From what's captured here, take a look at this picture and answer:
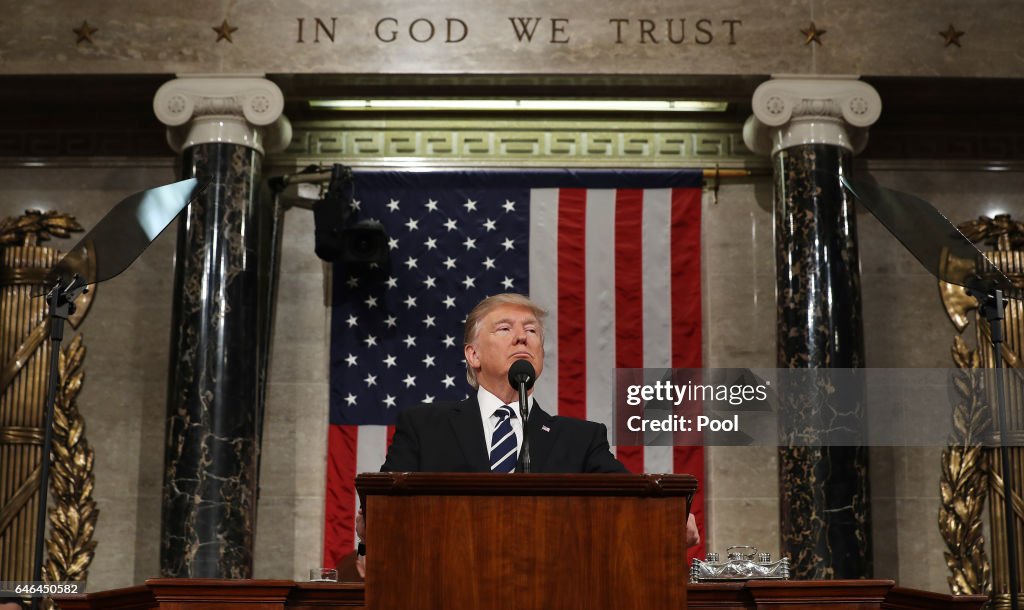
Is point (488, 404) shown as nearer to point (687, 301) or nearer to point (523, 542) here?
point (523, 542)

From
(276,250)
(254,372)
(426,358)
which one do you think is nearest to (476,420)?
(254,372)

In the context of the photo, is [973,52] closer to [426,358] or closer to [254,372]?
[426,358]

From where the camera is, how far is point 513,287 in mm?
9273

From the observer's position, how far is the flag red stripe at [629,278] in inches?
360

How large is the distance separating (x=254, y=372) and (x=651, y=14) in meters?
3.64

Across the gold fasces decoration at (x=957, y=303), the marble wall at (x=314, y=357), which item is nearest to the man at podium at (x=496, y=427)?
the marble wall at (x=314, y=357)

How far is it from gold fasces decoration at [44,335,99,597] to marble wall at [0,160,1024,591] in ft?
0.30

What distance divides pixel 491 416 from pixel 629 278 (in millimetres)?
5078

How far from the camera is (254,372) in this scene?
8.34 m

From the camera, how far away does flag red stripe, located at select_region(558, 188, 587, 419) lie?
29.7 ft

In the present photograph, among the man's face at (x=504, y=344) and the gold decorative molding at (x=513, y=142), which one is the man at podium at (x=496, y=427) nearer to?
the man's face at (x=504, y=344)

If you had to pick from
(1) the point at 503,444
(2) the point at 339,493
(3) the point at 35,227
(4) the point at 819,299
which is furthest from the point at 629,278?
(1) the point at 503,444
